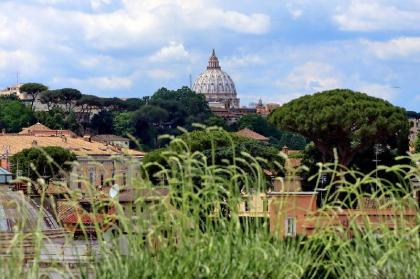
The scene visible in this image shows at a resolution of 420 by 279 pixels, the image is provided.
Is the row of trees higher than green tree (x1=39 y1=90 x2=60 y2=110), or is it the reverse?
green tree (x1=39 y1=90 x2=60 y2=110)

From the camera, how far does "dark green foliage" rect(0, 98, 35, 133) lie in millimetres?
108125

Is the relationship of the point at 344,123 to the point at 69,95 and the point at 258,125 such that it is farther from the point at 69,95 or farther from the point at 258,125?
the point at 258,125

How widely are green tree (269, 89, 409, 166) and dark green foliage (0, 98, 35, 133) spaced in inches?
2526

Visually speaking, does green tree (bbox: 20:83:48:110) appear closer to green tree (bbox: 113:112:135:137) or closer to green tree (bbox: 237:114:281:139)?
green tree (bbox: 113:112:135:137)

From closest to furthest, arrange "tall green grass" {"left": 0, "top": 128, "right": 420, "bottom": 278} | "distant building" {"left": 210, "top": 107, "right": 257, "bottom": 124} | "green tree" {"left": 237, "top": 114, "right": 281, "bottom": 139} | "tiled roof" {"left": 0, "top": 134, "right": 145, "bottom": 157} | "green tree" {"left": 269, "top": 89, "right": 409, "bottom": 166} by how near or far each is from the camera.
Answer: "tall green grass" {"left": 0, "top": 128, "right": 420, "bottom": 278}
"green tree" {"left": 269, "top": 89, "right": 409, "bottom": 166}
"tiled roof" {"left": 0, "top": 134, "right": 145, "bottom": 157}
"green tree" {"left": 237, "top": 114, "right": 281, "bottom": 139}
"distant building" {"left": 210, "top": 107, "right": 257, "bottom": 124}

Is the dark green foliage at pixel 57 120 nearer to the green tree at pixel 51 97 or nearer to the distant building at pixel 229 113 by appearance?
the green tree at pixel 51 97

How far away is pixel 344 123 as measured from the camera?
144 feet

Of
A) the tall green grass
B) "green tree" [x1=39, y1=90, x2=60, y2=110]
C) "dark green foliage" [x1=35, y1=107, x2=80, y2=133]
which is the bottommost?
the tall green grass

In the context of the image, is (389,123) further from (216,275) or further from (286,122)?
(216,275)

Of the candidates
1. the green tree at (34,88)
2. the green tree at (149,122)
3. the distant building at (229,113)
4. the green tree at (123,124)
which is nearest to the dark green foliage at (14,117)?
the green tree at (123,124)

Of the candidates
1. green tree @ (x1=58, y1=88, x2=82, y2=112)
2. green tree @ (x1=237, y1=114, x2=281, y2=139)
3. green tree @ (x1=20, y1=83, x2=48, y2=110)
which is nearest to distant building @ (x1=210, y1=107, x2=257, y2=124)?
green tree @ (x1=237, y1=114, x2=281, y2=139)

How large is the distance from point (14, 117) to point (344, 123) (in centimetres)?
6768

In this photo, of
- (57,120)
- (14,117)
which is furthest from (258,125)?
(57,120)

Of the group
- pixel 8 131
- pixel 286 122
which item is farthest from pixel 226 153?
pixel 8 131
